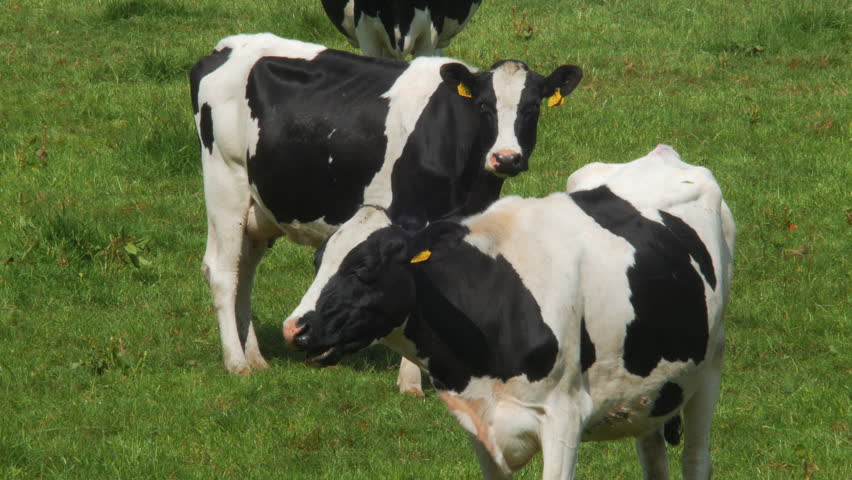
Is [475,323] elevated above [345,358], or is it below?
above

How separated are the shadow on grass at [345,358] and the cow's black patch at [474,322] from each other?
3427mm

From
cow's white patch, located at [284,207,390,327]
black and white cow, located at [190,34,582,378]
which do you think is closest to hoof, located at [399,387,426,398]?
black and white cow, located at [190,34,582,378]

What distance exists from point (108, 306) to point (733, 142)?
248 inches

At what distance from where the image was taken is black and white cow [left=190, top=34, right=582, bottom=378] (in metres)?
7.93

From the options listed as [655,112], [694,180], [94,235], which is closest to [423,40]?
[655,112]

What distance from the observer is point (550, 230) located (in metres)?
5.56

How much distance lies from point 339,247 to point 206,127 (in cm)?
416

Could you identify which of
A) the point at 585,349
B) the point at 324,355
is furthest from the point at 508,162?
the point at 324,355

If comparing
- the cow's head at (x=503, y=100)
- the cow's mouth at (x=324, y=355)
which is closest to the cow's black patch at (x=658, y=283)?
the cow's mouth at (x=324, y=355)

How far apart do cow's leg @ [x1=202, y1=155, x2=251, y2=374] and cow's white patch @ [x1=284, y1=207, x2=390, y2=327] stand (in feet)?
12.4

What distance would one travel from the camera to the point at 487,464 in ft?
18.2

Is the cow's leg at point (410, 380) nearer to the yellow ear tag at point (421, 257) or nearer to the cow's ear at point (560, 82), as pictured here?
the cow's ear at point (560, 82)

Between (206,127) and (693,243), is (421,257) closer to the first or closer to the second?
(693,243)

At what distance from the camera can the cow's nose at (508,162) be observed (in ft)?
24.7
